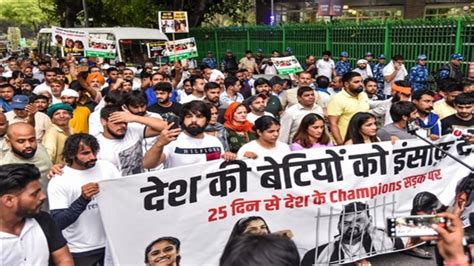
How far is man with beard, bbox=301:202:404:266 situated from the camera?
3787 millimetres

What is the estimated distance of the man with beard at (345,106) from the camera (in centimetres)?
533

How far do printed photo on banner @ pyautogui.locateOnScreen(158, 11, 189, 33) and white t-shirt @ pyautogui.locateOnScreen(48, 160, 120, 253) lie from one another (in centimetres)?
754

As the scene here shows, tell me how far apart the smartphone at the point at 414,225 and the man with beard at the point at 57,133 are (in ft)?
10.0

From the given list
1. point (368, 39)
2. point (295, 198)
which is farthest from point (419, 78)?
point (295, 198)

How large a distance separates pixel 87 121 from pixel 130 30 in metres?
9.90

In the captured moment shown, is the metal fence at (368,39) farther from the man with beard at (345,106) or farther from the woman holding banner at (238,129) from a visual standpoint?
the woman holding banner at (238,129)

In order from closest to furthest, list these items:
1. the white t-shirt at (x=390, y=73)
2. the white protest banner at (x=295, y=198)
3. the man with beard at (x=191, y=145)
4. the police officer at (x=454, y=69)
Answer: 1. the white protest banner at (x=295, y=198)
2. the man with beard at (x=191, y=145)
3. the police officer at (x=454, y=69)
4. the white t-shirt at (x=390, y=73)

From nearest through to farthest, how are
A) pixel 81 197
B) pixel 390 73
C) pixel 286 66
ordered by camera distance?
pixel 81 197 < pixel 286 66 < pixel 390 73

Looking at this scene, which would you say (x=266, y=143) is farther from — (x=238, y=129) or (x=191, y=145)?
(x=238, y=129)

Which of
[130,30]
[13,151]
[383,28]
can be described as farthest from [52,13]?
[13,151]

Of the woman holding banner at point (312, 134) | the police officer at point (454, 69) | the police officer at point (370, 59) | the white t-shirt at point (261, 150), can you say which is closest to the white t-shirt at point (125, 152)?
the white t-shirt at point (261, 150)

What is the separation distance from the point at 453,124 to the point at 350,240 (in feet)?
6.65

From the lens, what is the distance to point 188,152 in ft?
12.5

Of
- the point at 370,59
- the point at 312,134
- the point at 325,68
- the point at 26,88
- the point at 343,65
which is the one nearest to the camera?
the point at 312,134
